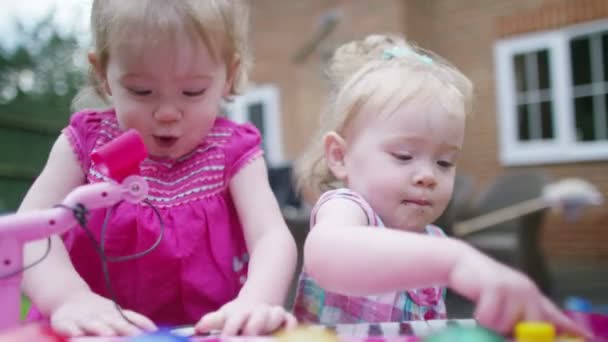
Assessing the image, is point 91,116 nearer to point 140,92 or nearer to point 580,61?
point 140,92

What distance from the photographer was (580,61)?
15.8 feet

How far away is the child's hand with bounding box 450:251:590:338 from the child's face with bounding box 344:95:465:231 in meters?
0.27

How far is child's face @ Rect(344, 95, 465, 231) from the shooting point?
0.71m

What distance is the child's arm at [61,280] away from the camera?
1.91ft

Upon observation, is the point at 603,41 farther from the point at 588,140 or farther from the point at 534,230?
the point at 534,230

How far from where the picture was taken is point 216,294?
801mm

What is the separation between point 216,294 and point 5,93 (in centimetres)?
118

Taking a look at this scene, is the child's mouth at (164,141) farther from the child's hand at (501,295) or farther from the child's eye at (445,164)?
the child's hand at (501,295)

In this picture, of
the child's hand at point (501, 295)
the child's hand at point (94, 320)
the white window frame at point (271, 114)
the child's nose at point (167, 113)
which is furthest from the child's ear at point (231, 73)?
the white window frame at point (271, 114)

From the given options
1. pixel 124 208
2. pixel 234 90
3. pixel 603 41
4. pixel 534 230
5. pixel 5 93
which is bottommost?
pixel 534 230

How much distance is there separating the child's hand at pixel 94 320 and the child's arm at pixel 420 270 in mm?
175

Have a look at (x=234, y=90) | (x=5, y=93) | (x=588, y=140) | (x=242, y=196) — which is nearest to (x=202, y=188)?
(x=242, y=196)

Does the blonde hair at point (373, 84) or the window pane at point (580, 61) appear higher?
the window pane at point (580, 61)

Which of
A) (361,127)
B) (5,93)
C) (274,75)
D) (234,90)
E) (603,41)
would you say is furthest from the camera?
(274,75)
